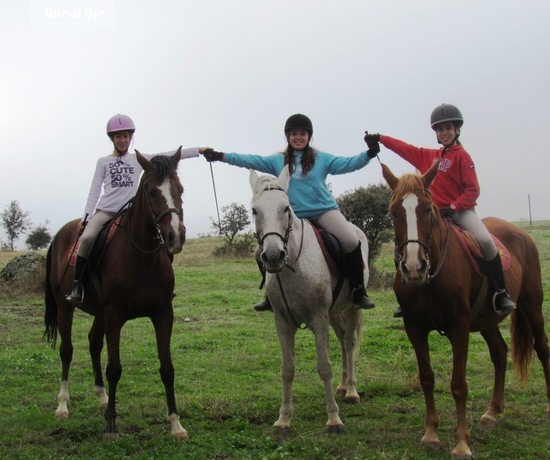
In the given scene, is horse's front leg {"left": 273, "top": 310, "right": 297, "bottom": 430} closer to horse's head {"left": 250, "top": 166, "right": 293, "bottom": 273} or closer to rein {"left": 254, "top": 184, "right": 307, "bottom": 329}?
rein {"left": 254, "top": 184, "right": 307, "bottom": 329}

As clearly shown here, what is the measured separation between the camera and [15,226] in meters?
52.2

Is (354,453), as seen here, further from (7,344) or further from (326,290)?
(7,344)

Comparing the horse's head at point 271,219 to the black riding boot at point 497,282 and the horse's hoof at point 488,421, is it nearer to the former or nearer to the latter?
the black riding boot at point 497,282

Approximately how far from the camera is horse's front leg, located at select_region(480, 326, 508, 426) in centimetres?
624

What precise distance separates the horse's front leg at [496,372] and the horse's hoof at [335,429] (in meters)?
1.48

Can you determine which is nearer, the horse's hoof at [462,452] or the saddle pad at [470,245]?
the horse's hoof at [462,452]

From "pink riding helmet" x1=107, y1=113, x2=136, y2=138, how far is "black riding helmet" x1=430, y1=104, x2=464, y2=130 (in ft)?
10.9

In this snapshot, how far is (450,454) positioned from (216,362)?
454 centimetres

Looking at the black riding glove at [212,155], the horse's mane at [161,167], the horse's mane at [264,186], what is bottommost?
the horse's mane at [264,186]

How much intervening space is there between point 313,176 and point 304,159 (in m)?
0.21

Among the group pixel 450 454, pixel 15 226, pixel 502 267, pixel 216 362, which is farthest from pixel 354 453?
pixel 15 226

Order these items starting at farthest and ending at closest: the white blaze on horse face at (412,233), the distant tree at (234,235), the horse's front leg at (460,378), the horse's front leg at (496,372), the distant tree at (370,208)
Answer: the distant tree at (234,235)
the distant tree at (370,208)
the horse's front leg at (496,372)
the horse's front leg at (460,378)
the white blaze on horse face at (412,233)

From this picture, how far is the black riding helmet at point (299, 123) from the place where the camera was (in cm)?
648

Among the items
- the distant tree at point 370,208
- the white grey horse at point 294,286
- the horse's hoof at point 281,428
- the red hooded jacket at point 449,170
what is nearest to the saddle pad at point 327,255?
the white grey horse at point 294,286
